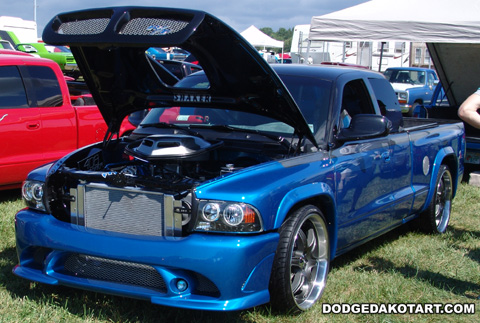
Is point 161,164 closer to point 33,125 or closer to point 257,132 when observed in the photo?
point 257,132

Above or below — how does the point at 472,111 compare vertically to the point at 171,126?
above

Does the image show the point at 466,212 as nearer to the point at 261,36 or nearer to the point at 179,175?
the point at 179,175

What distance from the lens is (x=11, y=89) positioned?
261 inches

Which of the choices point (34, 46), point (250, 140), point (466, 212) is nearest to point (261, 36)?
point (34, 46)

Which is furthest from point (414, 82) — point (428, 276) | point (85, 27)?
point (85, 27)

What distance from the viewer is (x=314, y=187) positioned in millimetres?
3680

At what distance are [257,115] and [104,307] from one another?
1.67 m

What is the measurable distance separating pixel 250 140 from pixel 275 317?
1.23m

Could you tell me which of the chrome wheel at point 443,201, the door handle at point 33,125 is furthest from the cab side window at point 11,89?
the chrome wheel at point 443,201

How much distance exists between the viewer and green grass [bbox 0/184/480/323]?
3537 mm

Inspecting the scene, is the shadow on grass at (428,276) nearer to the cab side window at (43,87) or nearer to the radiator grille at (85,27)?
A: the radiator grille at (85,27)

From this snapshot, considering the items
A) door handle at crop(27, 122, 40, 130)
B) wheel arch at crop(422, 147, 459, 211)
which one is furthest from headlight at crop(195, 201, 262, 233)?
door handle at crop(27, 122, 40, 130)

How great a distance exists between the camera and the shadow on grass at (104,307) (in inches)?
138

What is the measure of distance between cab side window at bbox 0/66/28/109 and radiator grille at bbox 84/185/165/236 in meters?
3.57
